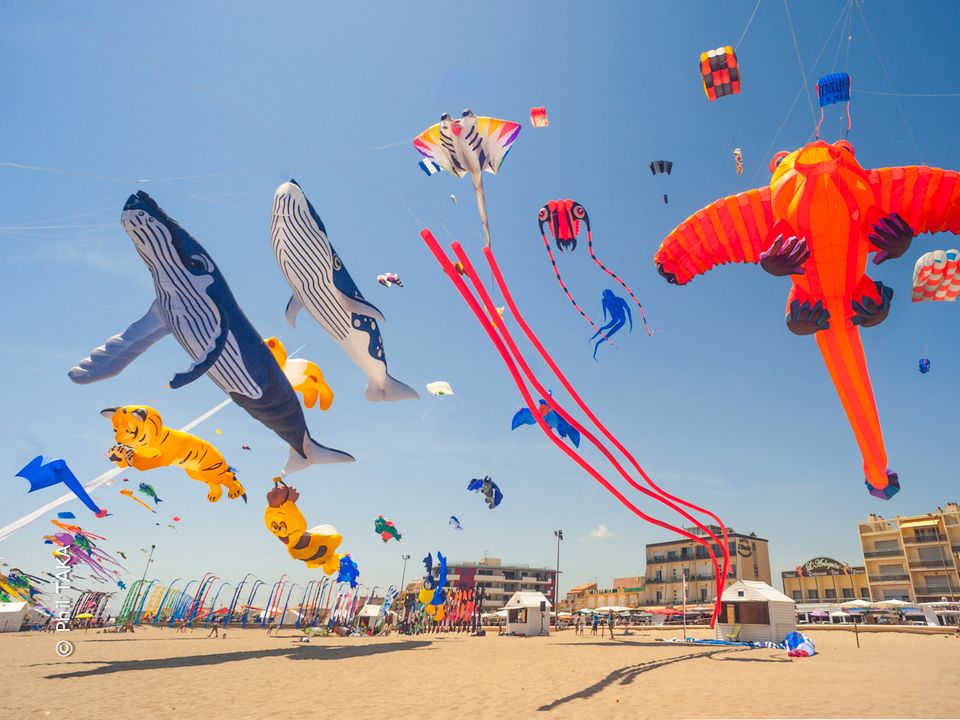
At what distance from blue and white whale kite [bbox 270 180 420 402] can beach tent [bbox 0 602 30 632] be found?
34.5 meters

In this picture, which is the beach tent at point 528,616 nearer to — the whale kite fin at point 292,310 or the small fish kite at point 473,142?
the whale kite fin at point 292,310

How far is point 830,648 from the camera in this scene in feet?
62.4

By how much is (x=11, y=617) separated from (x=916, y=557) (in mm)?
70490

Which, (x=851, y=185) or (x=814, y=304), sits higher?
(x=851, y=185)

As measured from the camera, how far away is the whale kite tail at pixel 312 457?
37.8 ft

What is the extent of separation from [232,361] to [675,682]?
429 inches

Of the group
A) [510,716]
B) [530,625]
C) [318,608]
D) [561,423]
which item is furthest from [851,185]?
[318,608]

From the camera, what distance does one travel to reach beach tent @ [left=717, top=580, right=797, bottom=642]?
21469 mm

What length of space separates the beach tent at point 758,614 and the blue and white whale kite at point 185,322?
70.2 ft

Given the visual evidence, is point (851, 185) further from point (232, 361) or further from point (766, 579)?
point (766, 579)

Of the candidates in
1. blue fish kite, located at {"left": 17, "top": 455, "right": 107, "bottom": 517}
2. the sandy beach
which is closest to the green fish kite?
the sandy beach

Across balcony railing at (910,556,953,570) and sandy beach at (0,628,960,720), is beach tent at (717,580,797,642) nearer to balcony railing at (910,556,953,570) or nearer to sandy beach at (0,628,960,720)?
sandy beach at (0,628,960,720)

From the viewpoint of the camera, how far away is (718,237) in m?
8.23

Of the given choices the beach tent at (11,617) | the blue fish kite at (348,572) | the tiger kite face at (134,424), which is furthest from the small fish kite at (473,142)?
the beach tent at (11,617)
